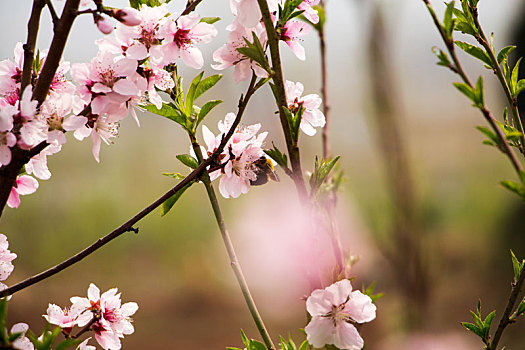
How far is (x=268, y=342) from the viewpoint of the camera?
0.42 m

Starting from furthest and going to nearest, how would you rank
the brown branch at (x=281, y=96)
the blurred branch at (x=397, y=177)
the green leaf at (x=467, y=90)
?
the blurred branch at (x=397, y=177) → the brown branch at (x=281, y=96) → the green leaf at (x=467, y=90)

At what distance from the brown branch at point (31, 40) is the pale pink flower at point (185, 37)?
0.11m

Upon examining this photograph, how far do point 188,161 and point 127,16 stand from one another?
0.14 m

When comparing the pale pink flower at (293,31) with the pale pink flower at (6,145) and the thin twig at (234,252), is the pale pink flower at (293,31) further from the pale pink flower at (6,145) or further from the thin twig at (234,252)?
the pale pink flower at (6,145)

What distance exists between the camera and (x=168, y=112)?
465mm

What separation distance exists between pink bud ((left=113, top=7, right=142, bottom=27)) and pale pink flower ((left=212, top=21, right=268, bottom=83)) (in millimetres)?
81

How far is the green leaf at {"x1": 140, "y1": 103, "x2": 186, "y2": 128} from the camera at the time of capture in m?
0.46

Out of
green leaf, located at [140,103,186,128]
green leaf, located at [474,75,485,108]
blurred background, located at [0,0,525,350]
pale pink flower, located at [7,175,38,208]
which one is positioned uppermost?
green leaf, located at [474,75,485,108]

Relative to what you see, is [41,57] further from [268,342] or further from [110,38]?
[268,342]

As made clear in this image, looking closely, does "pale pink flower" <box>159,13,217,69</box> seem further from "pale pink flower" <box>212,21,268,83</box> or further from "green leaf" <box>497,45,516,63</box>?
"green leaf" <box>497,45,516,63</box>

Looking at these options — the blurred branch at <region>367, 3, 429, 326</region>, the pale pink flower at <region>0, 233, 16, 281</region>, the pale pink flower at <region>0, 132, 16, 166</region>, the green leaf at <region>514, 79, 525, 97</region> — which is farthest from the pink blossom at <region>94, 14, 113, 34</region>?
the blurred branch at <region>367, 3, 429, 326</region>

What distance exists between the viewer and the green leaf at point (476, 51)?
397 millimetres

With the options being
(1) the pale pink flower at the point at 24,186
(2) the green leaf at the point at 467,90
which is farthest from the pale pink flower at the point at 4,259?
(2) the green leaf at the point at 467,90

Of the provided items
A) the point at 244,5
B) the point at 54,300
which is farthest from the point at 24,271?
the point at 244,5
